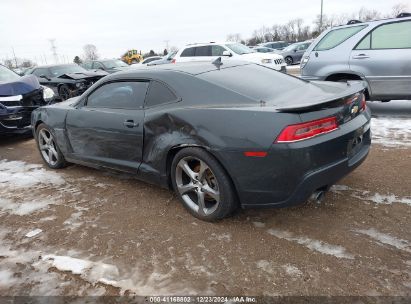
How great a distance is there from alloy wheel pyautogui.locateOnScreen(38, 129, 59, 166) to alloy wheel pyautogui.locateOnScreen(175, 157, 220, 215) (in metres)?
2.43

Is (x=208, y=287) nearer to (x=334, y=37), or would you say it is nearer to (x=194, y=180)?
(x=194, y=180)

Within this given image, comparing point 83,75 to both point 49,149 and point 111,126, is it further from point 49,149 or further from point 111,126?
point 111,126

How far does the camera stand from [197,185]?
11.0 feet

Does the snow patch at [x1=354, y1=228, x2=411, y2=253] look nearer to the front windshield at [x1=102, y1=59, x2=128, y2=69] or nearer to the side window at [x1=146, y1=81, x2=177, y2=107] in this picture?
the side window at [x1=146, y1=81, x2=177, y2=107]

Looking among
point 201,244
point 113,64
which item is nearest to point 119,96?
point 201,244

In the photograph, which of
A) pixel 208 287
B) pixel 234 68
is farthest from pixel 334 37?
pixel 208 287

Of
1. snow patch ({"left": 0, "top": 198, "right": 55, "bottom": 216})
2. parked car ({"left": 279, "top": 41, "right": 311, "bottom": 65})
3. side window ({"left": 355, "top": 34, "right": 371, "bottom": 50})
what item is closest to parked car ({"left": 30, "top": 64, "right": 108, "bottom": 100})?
snow patch ({"left": 0, "top": 198, "right": 55, "bottom": 216})

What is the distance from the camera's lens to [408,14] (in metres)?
6.59

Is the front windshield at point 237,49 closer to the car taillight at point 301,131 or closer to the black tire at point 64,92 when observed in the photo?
the black tire at point 64,92

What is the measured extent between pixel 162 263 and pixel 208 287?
470 mm

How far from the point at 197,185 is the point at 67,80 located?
898 cm

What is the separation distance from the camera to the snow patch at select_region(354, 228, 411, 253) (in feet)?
9.12

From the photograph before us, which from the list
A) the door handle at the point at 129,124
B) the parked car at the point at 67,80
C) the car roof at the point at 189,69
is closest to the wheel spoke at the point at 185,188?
the door handle at the point at 129,124

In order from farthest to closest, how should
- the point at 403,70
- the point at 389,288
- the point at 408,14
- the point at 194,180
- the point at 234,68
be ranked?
the point at 408,14 < the point at 403,70 < the point at 234,68 < the point at 194,180 < the point at 389,288
